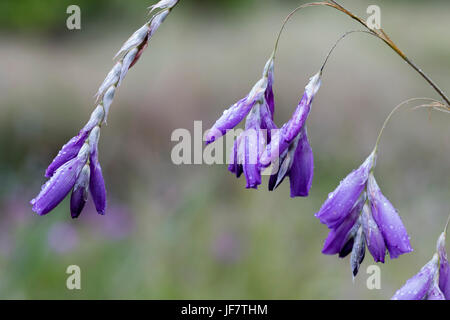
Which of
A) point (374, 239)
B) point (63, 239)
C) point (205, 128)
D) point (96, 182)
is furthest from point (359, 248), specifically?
point (205, 128)

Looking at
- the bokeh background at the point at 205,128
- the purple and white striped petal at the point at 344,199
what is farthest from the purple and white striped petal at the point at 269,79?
the bokeh background at the point at 205,128

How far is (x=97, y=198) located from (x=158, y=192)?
131 inches

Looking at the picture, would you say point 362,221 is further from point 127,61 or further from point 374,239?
point 127,61

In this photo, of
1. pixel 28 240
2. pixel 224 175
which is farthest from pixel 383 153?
pixel 28 240

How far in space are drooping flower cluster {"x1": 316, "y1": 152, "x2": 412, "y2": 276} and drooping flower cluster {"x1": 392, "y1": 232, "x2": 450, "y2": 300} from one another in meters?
0.07

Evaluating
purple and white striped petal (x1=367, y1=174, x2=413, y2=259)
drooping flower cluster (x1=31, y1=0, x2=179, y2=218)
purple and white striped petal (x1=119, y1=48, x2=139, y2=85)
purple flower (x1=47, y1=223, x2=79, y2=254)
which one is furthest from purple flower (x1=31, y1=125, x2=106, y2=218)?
purple flower (x1=47, y1=223, x2=79, y2=254)

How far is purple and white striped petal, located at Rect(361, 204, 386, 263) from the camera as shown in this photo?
4.06 ft

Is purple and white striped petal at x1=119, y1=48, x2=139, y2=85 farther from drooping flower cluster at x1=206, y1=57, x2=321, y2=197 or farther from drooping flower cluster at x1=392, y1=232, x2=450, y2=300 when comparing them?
drooping flower cluster at x1=392, y1=232, x2=450, y2=300

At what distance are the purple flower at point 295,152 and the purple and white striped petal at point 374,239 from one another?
0.16 m

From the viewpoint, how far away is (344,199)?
126 cm

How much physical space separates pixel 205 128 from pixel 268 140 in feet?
18.3

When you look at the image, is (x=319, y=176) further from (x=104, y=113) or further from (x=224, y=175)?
(x=104, y=113)

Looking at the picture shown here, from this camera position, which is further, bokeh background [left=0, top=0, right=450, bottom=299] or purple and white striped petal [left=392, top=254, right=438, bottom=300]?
bokeh background [left=0, top=0, right=450, bottom=299]
